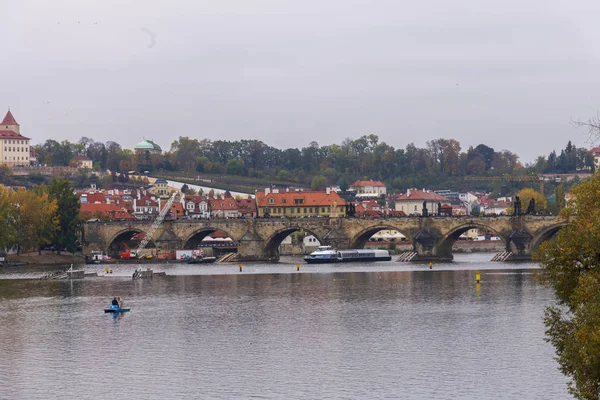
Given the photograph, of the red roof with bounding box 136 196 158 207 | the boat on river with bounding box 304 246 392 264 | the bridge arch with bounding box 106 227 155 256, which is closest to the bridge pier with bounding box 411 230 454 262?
A: the boat on river with bounding box 304 246 392 264

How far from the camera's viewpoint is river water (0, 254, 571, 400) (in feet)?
147

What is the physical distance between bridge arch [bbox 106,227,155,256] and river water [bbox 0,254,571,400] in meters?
48.0

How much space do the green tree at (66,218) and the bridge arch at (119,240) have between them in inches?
183

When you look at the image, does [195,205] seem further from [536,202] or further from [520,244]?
[520,244]

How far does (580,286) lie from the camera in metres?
34.8

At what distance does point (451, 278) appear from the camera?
311 feet

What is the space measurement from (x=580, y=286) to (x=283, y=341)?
24.0m

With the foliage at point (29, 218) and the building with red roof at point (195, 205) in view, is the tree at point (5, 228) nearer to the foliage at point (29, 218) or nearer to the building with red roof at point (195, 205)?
the foliage at point (29, 218)

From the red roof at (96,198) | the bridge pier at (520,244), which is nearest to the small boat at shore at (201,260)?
the bridge pier at (520,244)

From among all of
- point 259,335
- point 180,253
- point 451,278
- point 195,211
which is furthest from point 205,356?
point 195,211

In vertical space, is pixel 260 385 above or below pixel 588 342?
below

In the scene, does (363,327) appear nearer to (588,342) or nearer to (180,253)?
(588,342)

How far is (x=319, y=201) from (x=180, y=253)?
40398mm

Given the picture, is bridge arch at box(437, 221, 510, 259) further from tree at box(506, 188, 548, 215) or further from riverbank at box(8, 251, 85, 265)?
tree at box(506, 188, 548, 215)
